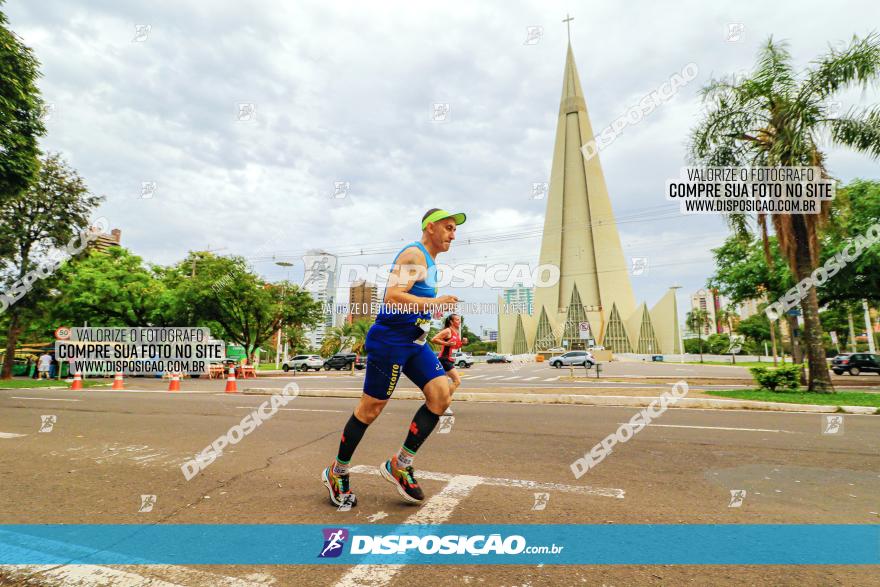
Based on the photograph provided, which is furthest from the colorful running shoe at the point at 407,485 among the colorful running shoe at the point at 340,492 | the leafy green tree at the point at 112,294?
the leafy green tree at the point at 112,294

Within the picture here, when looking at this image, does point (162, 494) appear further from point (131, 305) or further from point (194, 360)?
point (131, 305)

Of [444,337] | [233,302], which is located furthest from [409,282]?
[233,302]

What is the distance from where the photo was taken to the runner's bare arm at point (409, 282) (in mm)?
2979

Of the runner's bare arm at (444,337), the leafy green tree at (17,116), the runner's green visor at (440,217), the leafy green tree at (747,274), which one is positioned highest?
the leafy green tree at (17,116)

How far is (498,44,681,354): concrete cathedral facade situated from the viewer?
80.1 m

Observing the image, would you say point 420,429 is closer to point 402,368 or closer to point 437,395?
point 437,395

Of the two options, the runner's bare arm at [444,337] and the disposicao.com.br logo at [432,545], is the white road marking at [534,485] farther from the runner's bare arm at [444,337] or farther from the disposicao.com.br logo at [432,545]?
the runner's bare arm at [444,337]

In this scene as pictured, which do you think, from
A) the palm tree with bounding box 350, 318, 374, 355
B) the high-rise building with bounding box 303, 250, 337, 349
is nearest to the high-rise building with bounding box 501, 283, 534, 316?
the palm tree with bounding box 350, 318, 374, 355

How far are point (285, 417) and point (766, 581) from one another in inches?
271

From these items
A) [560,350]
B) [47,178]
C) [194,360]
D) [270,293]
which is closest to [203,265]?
[270,293]

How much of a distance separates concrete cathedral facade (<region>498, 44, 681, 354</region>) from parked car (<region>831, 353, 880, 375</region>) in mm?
51539

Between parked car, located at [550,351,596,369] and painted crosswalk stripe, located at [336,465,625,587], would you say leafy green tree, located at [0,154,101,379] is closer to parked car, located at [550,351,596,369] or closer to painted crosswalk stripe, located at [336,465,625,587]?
painted crosswalk stripe, located at [336,465,625,587]

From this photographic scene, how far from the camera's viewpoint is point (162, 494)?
326cm

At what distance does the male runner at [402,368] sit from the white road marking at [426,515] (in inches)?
6.0
